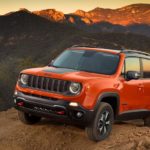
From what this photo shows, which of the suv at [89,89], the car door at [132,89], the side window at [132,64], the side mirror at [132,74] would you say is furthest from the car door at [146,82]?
the side mirror at [132,74]

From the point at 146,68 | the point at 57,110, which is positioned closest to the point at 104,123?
the point at 57,110

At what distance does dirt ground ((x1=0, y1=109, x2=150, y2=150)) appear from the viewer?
8.55 m

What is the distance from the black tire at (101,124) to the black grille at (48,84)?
30.8 inches

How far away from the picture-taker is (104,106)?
27.9 feet

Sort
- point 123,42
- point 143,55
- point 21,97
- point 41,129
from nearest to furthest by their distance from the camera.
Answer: point 21,97 → point 41,129 → point 143,55 → point 123,42

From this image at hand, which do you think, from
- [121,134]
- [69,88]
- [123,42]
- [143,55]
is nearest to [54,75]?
[69,88]

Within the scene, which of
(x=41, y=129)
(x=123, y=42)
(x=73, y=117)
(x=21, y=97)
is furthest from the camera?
(x=123, y=42)

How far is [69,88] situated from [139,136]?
2011mm

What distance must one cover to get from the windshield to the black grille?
101 cm

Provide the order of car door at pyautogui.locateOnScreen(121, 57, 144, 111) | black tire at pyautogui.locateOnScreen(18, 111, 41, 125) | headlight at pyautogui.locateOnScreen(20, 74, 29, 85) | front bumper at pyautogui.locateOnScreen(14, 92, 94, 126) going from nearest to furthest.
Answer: front bumper at pyautogui.locateOnScreen(14, 92, 94, 126) → headlight at pyautogui.locateOnScreen(20, 74, 29, 85) → car door at pyautogui.locateOnScreen(121, 57, 144, 111) → black tire at pyautogui.locateOnScreen(18, 111, 41, 125)

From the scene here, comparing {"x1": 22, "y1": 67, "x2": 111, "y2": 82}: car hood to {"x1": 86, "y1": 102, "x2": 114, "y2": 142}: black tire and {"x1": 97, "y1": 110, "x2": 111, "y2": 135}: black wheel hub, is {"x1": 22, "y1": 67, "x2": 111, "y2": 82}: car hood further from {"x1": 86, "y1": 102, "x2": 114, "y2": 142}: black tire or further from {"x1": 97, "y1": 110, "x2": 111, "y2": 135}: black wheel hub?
{"x1": 97, "y1": 110, "x2": 111, "y2": 135}: black wheel hub

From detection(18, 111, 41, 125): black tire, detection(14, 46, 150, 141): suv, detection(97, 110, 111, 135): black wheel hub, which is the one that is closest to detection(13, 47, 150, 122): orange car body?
A: detection(14, 46, 150, 141): suv

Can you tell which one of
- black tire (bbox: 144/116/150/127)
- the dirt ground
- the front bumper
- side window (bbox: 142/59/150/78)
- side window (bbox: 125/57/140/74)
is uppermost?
side window (bbox: 125/57/140/74)

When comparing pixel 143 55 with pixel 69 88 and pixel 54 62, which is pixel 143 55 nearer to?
pixel 54 62
